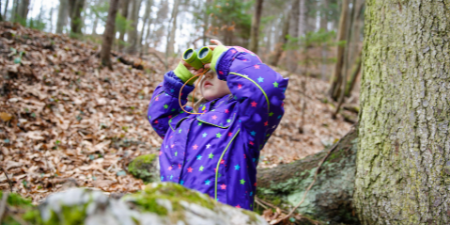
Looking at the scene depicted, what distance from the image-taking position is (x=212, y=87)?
235cm

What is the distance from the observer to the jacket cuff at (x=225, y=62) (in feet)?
6.72

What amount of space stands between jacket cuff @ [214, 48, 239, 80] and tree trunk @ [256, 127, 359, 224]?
62.9 inches

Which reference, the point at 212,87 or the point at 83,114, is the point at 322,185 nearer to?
the point at 212,87

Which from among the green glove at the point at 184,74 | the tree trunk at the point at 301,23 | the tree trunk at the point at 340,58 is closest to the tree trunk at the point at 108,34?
the green glove at the point at 184,74

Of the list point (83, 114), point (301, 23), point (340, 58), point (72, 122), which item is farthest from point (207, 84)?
point (301, 23)

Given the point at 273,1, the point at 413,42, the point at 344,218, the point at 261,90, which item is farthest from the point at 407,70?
the point at 273,1

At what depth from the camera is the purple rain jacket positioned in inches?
75.9

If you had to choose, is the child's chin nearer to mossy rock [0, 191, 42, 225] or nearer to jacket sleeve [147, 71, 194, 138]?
jacket sleeve [147, 71, 194, 138]

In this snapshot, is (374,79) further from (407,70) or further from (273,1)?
(273,1)

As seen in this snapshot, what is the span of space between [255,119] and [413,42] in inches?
51.6

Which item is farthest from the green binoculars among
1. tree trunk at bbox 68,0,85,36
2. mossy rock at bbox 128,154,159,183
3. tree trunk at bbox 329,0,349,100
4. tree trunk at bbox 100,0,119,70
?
tree trunk at bbox 329,0,349,100

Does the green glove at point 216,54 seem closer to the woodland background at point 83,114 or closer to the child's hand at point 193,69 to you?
the child's hand at point 193,69

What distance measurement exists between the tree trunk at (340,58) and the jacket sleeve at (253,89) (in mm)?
10240

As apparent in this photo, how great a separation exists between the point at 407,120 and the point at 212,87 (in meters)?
1.53
